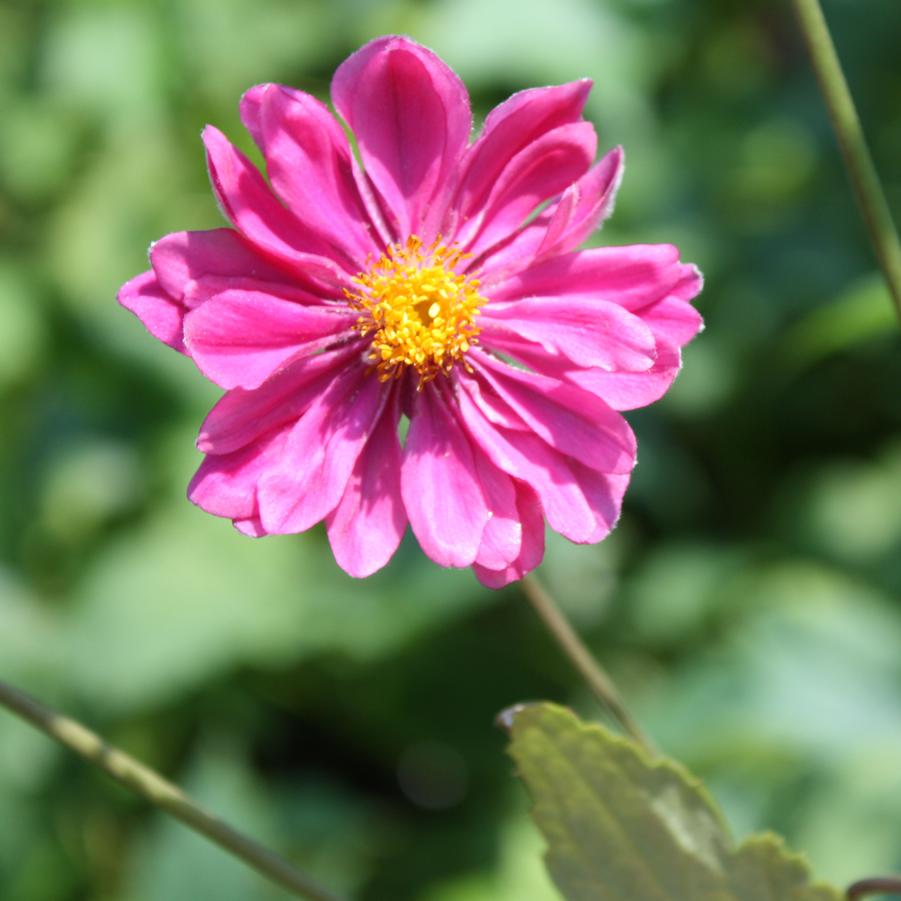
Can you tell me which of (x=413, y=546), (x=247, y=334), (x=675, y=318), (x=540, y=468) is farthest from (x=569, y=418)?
(x=413, y=546)

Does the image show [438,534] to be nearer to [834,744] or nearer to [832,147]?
[834,744]

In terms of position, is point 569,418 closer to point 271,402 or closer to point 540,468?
point 540,468

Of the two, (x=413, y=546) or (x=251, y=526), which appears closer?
(x=251, y=526)

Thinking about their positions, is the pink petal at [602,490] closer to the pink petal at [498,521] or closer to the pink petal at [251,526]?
the pink petal at [498,521]

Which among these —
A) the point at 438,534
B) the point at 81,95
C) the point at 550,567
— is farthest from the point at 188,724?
the point at 438,534

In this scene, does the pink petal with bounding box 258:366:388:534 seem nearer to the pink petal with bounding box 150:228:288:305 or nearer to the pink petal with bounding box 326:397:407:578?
the pink petal with bounding box 326:397:407:578
